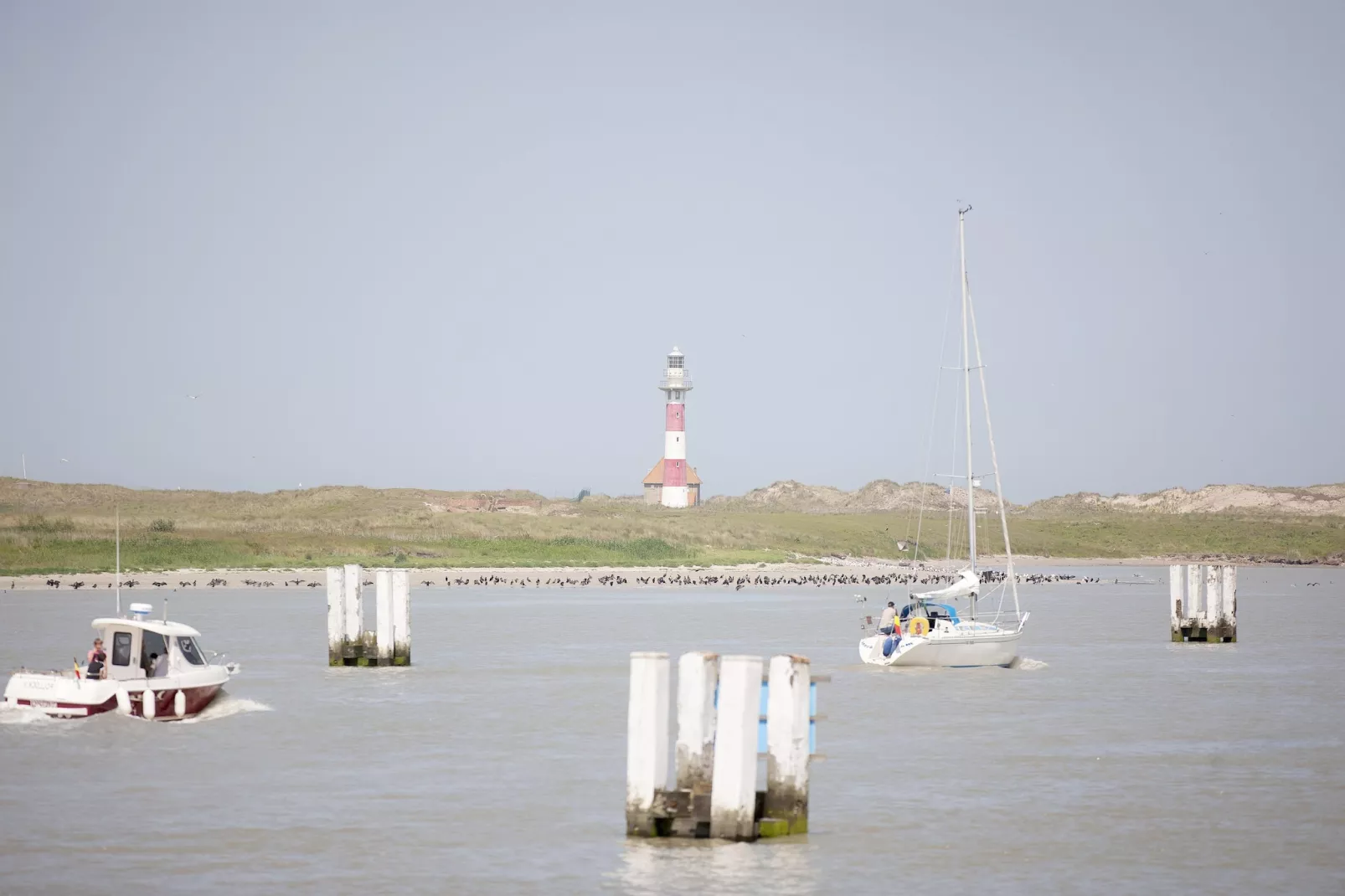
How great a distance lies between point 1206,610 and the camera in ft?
176

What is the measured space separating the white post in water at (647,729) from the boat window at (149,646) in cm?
1546

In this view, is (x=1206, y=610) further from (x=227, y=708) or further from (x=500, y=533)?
(x=500, y=533)

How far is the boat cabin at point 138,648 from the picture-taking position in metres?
31.3

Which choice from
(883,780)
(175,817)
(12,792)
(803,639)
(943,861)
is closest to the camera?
(943,861)

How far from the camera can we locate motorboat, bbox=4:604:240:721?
1209 inches

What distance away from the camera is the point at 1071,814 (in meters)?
22.8

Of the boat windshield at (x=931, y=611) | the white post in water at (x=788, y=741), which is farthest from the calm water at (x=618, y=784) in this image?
the boat windshield at (x=931, y=611)

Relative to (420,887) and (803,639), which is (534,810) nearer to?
(420,887)

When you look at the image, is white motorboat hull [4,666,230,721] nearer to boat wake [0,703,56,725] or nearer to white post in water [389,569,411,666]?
boat wake [0,703,56,725]

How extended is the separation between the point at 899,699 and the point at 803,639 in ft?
55.3

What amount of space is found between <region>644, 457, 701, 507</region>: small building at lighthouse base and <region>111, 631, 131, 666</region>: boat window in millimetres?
127497

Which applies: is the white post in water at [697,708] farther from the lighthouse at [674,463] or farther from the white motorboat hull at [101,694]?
the lighthouse at [674,463]

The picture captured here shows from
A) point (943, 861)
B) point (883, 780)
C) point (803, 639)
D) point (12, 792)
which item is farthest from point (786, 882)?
point (803, 639)

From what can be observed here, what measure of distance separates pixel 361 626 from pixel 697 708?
25.5 metres
